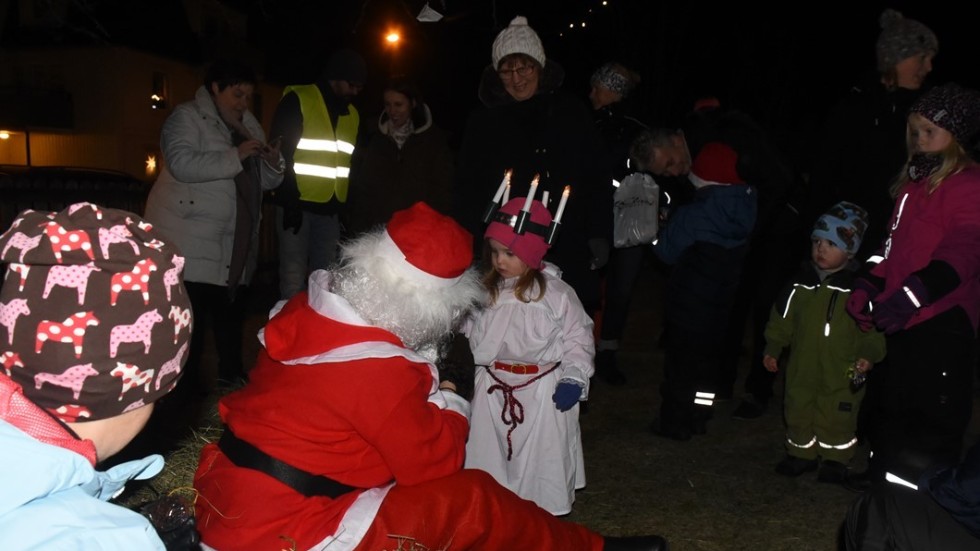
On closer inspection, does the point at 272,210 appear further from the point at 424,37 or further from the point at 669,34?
the point at 669,34

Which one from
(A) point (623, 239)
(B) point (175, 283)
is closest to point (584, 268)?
(A) point (623, 239)

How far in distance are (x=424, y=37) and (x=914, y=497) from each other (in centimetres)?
1792

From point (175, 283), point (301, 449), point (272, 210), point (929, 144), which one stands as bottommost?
point (272, 210)

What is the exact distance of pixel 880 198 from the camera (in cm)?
440

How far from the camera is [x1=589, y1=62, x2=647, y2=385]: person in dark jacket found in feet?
17.9

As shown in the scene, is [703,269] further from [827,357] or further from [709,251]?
[827,357]

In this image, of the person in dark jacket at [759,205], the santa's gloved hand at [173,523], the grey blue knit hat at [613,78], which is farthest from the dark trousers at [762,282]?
the santa's gloved hand at [173,523]

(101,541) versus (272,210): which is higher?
(101,541)

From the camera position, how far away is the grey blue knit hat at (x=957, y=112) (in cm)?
329

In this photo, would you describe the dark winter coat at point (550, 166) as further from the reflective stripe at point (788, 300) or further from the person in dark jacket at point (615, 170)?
the reflective stripe at point (788, 300)

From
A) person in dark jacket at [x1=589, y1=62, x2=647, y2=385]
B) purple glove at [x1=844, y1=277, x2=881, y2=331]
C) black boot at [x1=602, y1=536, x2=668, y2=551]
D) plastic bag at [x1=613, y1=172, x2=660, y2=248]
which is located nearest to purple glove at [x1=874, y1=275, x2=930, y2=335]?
purple glove at [x1=844, y1=277, x2=881, y2=331]

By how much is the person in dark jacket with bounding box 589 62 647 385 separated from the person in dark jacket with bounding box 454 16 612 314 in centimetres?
100

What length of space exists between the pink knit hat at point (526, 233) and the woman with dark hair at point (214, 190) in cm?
188

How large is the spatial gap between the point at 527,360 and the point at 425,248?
1250mm
